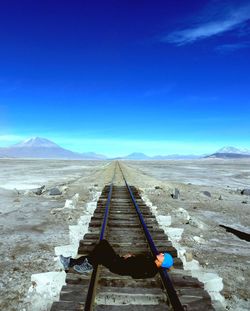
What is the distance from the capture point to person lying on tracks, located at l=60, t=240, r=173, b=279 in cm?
613

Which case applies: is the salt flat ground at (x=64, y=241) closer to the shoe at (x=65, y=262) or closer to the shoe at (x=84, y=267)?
the shoe at (x=65, y=262)

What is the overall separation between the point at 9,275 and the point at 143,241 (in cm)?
339

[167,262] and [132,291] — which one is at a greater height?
[167,262]

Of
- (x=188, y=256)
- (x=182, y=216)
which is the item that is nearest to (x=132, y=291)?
(x=188, y=256)

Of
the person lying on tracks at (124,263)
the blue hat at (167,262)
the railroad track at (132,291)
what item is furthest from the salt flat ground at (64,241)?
the blue hat at (167,262)

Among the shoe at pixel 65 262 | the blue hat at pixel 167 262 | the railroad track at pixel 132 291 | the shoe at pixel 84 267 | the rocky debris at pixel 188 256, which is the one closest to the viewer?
the railroad track at pixel 132 291

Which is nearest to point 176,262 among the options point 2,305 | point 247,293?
point 247,293

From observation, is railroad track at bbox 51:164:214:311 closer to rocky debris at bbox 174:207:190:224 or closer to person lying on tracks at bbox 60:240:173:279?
person lying on tracks at bbox 60:240:173:279

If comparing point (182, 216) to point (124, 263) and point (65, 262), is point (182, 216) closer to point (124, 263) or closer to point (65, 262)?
point (124, 263)

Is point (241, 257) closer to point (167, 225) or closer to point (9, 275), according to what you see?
point (167, 225)

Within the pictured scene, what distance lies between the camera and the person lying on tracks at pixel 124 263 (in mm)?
6133

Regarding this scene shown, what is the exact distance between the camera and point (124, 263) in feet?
21.5

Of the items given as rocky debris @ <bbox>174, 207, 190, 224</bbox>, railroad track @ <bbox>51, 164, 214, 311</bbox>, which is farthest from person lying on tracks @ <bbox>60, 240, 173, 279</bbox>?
rocky debris @ <bbox>174, 207, 190, 224</bbox>

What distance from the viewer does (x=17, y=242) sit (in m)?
9.05
